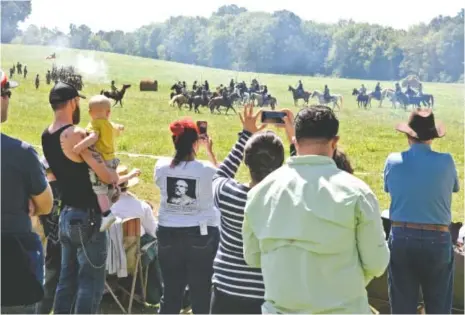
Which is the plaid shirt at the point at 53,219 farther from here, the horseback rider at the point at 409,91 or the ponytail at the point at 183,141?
the horseback rider at the point at 409,91

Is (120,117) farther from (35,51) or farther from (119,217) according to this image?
(119,217)

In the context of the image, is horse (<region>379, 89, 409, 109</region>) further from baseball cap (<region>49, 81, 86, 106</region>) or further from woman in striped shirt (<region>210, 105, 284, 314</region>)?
woman in striped shirt (<region>210, 105, 284, 314</region>)

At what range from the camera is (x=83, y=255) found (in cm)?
408

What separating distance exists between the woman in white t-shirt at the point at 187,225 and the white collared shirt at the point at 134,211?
100 centimetres

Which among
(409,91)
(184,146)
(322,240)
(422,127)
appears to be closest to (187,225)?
(184,146)

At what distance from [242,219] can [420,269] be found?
1188mm

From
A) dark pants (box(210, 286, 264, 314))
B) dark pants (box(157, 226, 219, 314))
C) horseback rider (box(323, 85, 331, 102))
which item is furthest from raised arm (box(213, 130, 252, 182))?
horseback rider (box(323, 85, 331, 102))

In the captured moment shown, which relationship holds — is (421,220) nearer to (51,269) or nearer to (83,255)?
(83,255)

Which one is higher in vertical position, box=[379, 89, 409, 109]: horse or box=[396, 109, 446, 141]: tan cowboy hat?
box=[396, 109, 446, 141]: tan cowboy hat

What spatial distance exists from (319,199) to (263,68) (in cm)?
1507

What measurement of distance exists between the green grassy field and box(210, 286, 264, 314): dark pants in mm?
3101

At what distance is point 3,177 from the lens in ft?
10.3

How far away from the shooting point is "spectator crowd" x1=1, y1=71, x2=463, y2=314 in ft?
7.98

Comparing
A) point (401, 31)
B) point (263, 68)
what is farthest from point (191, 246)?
point (263, 68)
